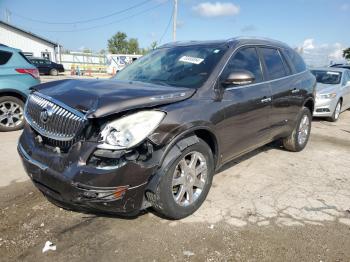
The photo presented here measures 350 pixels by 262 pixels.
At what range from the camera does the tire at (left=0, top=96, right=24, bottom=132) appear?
6.52m

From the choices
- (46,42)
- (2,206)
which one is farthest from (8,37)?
(2,206)

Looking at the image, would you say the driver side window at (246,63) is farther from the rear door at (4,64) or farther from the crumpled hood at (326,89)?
the crumpled hood at (326,89)

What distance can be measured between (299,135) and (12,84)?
5.64 meters

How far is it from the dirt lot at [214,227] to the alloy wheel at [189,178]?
9.0 inches

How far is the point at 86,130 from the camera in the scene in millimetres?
2566

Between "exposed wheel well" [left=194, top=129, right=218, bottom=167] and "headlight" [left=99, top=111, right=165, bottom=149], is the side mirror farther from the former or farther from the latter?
"headlight" [left=99, top=111, right=165, bottom=149]

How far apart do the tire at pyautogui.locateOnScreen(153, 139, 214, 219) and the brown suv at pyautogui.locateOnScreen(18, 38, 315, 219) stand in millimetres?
10

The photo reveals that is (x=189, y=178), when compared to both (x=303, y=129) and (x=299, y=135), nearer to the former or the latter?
(x=299, y=135)

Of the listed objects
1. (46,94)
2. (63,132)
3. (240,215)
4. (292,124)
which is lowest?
(240,215)

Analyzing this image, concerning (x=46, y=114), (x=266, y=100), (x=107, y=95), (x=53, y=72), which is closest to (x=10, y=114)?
(x=46, y=114)

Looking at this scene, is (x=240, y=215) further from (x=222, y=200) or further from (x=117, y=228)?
(x=117, y=228)

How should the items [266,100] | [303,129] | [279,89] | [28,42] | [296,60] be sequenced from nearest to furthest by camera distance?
[266,100], [279,89], [296,60], [303,129], [28,42]

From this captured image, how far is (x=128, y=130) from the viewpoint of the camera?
2.55 meters

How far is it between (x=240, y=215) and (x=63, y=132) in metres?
1.97
